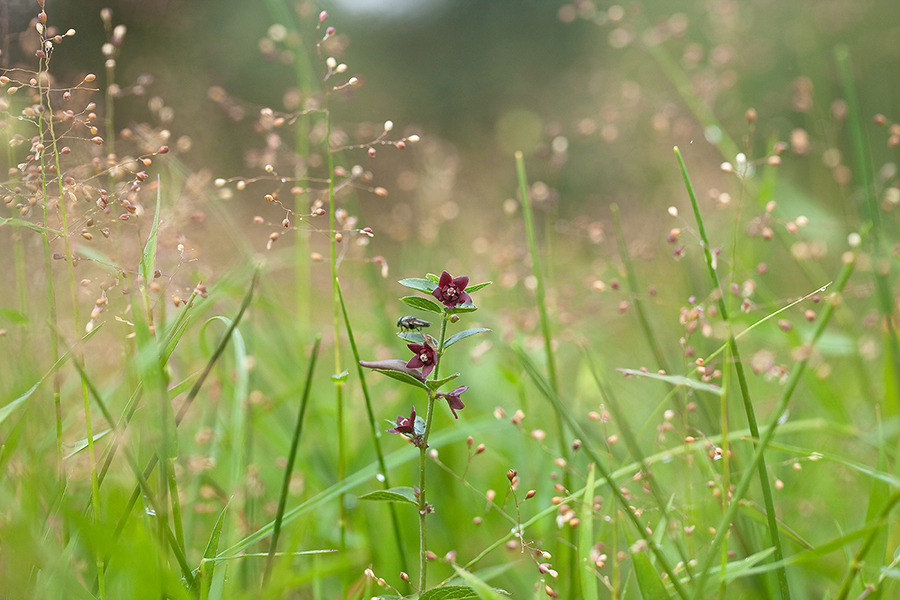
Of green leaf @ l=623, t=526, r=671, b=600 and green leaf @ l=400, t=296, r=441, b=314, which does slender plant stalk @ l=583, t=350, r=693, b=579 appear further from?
green leaf @ l=400, t=296, r=441, b=314

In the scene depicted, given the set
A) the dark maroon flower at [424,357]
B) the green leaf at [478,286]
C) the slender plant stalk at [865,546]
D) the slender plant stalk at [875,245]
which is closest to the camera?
the slender plant stalk at [865,546]

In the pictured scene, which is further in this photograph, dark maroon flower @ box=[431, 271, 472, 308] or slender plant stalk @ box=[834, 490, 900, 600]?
dark maroon flower @ box=[431, 271, 472, 308]

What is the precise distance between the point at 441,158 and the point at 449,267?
0.88 metres

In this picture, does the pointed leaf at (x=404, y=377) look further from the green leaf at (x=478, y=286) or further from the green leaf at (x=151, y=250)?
the green leaf at (x=151, y=250)

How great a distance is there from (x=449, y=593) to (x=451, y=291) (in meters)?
0.36

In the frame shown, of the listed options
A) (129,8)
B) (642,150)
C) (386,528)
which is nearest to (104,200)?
(386,528)

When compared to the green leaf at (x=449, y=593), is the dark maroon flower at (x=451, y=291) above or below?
above

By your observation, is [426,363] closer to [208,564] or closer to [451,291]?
[451,291]

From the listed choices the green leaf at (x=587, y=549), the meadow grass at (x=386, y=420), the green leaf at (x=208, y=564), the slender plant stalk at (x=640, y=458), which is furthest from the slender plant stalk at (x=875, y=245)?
the green leaf at (x=208, y=564)

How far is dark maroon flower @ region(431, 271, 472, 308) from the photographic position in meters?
0.71

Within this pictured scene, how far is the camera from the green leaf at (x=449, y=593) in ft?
2.31

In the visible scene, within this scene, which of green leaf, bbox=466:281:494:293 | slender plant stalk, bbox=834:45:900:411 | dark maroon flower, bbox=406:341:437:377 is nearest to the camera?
green leaf, bbox=466:281:494:293

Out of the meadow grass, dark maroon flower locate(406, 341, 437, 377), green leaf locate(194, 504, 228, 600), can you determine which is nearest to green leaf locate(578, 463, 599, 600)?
the meadow grass

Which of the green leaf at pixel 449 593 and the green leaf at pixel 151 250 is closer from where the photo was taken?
the green leaf at pixel 449 593
